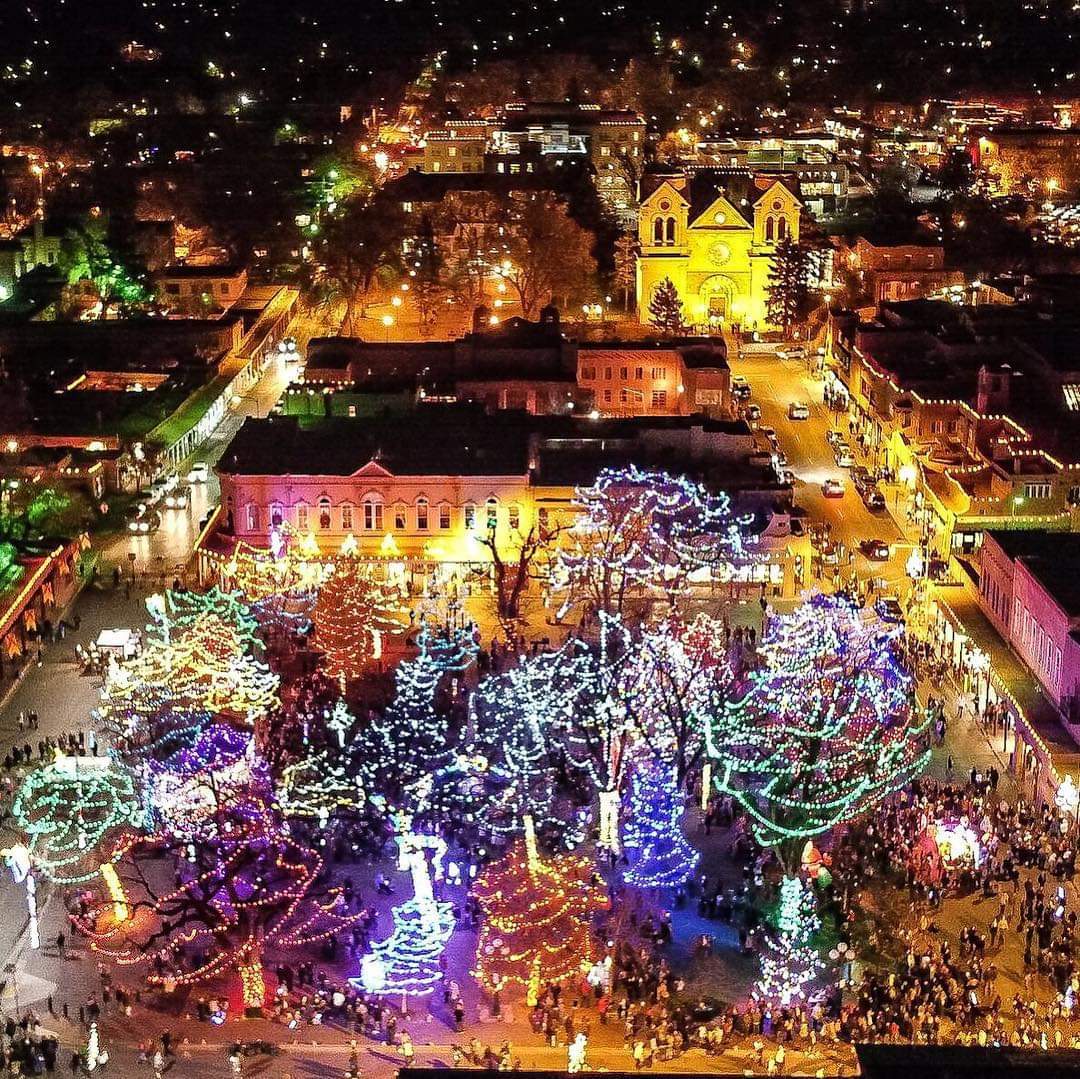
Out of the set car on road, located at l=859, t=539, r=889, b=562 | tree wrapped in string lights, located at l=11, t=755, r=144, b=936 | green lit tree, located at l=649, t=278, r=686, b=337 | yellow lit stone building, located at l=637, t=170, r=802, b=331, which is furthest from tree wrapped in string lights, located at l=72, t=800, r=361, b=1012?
yellow lit stone building, located at l=637, t=170, r=802, b=331

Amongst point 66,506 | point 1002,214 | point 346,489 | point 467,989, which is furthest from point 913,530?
point 1002,214

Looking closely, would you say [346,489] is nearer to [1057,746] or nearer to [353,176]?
[1057,746]

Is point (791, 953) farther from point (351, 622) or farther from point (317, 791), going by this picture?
point (351, 622)

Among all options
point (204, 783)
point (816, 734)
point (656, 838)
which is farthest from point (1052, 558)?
point (204, 783)

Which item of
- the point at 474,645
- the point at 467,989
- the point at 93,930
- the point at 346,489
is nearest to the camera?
the point at 467,989

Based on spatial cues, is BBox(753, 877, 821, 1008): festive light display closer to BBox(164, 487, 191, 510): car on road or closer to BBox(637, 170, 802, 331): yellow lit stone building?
BBox(164, 487, 191, 510): car on road

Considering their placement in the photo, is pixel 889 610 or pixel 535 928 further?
pixel 889 610

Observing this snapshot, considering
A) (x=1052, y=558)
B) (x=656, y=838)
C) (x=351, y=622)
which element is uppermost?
(x=1052, y=558)

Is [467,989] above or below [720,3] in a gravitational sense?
below
